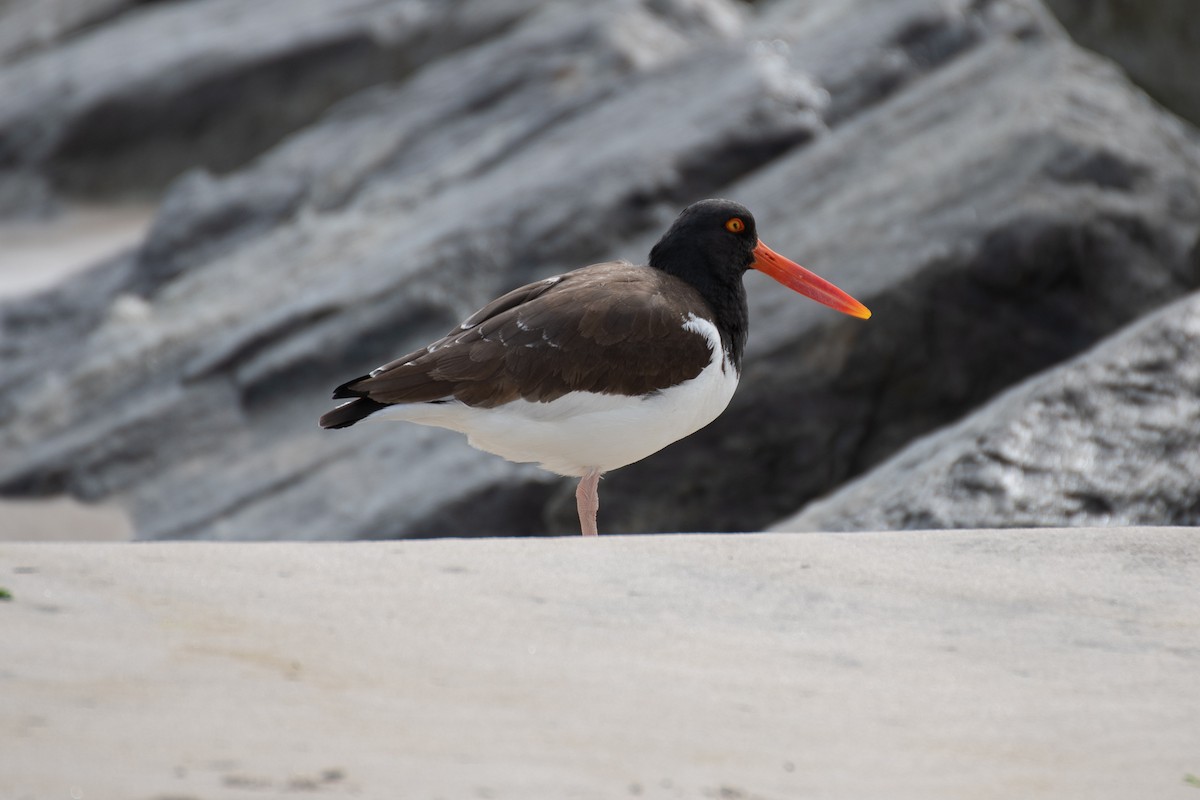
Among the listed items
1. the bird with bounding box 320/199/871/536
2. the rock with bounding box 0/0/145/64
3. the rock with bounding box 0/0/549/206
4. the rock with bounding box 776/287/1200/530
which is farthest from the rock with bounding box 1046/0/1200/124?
the rock with bounding box 0/0/145/64

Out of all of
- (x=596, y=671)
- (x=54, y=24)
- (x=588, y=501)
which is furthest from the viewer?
(x=54, y=24)

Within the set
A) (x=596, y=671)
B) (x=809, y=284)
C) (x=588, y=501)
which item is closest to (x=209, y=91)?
(x=809, y=284)

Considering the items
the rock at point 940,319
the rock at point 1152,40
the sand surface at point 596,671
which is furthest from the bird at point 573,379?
the rock at point 1152,40

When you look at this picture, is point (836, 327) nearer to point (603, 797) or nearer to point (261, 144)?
point (603, 797)

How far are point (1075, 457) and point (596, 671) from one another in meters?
2.86

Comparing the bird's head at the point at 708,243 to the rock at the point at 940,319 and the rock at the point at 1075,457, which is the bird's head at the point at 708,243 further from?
the rock at the point at 940,319

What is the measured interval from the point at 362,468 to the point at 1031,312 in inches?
149

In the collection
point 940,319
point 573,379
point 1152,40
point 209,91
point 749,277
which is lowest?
point 940,319

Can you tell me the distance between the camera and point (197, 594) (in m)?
2.91

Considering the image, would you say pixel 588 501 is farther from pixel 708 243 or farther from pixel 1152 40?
pixel 1152 40

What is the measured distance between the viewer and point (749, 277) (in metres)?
7.72

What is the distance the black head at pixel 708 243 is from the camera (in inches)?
213

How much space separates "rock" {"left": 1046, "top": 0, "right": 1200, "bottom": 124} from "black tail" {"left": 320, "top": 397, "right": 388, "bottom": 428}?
6514mm

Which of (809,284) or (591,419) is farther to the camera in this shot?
(809,284)
